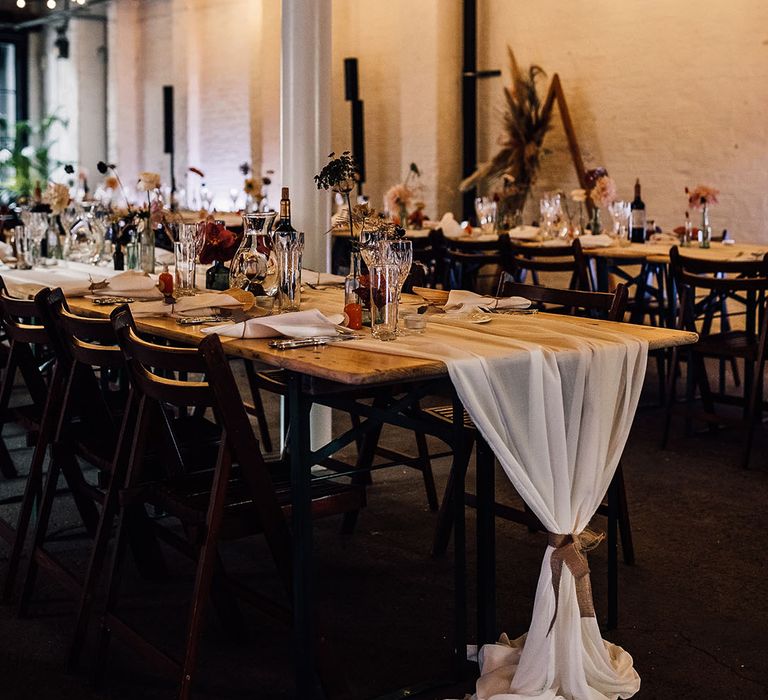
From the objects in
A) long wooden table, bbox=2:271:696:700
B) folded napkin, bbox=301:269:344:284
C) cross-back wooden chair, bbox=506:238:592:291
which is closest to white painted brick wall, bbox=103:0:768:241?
cross-back wooden chair, bbox=506:238:592:291

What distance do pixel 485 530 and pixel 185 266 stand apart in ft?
5.29

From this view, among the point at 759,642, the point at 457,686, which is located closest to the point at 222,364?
the point at 457,686

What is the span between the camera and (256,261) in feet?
11.5

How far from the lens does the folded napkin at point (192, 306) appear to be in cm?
319

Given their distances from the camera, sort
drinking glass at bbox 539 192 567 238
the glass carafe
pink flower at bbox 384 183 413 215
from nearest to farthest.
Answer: the glass carafe, drinking glass at bbox 539 192 567 238, pink flower at bbox 384 183 413 215

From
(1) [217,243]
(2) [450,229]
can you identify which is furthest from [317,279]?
(2) [450,229]

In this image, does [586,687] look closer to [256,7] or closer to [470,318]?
[470,318]

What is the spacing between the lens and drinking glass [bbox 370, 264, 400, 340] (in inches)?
106

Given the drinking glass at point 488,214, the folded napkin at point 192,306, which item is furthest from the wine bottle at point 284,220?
the drinking glass at point 488,214

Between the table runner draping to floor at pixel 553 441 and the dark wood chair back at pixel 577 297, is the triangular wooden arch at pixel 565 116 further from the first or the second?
the table runner draping to floor at pixel 553 441

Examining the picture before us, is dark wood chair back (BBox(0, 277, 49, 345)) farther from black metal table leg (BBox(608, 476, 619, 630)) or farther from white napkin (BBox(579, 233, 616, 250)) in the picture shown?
white napkin (BBox(579, 233, 616, 250))

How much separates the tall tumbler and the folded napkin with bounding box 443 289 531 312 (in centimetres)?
47

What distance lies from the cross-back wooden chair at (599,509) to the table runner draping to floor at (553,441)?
0.30 meters

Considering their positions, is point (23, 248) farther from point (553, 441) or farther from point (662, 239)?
point (662, 239)
